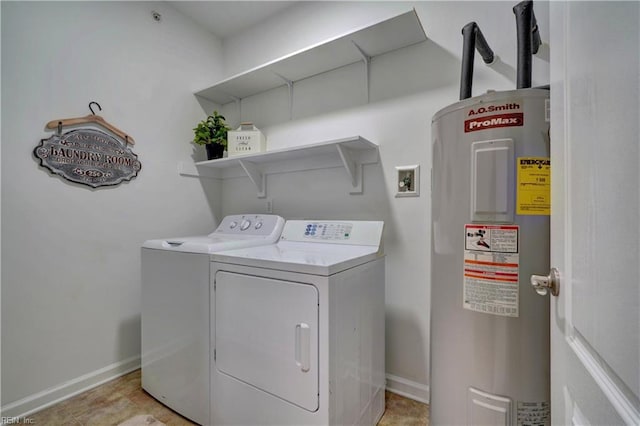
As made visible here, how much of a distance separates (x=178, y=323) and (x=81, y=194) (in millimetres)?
1076

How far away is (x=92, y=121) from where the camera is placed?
71.8 inches

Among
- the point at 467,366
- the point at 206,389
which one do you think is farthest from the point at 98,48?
the point at 467,366

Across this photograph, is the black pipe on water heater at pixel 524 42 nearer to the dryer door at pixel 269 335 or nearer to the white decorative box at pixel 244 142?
the dryer door at pixel 269 335

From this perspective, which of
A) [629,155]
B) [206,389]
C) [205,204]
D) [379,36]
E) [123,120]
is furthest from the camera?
[205,204]

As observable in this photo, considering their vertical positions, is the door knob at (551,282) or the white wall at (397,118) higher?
the white wall at (397,118)

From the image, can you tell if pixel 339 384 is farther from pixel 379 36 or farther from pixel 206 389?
pixel 379 36

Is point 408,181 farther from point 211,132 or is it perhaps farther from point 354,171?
point 211,132

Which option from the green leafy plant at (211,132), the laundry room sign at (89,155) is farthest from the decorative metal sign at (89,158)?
the green leafy plant at (211,132)

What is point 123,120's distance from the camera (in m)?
1.99

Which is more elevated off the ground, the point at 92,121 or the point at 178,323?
the point at 92,121

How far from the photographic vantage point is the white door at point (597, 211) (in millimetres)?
348

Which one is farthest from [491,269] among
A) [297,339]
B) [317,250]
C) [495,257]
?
[317,250]

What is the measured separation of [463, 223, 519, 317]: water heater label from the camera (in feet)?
3.08

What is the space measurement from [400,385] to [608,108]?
1.84m
